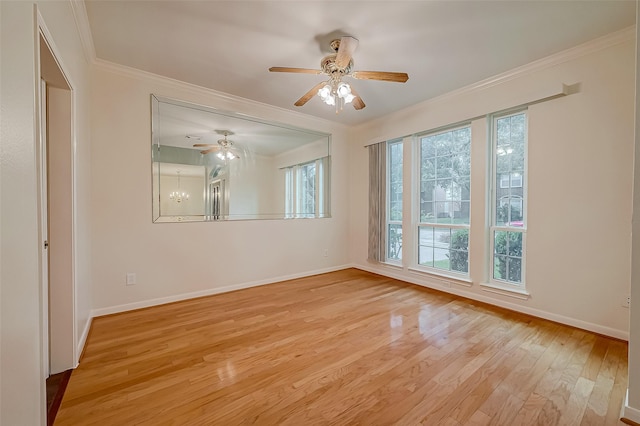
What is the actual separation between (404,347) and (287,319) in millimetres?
1194

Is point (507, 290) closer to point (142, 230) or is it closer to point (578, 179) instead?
point (578, 179)

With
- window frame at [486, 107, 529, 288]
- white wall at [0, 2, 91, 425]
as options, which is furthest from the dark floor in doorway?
window frame at [486, 107, 529, 288]

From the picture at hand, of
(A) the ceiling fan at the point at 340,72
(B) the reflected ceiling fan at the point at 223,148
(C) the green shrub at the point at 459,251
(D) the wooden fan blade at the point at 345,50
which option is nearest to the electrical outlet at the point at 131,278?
(B) the reflected ceiling fan at the point at 223,148

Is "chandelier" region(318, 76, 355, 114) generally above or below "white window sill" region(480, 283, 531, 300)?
above

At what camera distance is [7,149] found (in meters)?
0.96

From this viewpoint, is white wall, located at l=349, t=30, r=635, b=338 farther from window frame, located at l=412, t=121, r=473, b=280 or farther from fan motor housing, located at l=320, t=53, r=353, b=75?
fan motor housing, located at l=320, t=53, r=353, b=75

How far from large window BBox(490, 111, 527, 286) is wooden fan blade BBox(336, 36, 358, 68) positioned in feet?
6.87

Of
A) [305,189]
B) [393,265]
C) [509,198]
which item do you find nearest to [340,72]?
[305,189]

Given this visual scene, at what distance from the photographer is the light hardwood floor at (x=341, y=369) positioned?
4.91 ft

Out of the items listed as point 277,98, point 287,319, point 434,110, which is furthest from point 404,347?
point 277,98

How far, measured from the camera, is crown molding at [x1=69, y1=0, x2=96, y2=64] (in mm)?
1926

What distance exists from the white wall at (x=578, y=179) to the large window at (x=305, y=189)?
2.51m

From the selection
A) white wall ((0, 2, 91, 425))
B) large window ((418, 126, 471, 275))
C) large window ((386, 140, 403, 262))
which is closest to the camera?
white wall ((0, 2, 91, 425))

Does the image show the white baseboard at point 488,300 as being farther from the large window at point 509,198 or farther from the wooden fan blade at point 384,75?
the wooden fan blade at point 384,75
